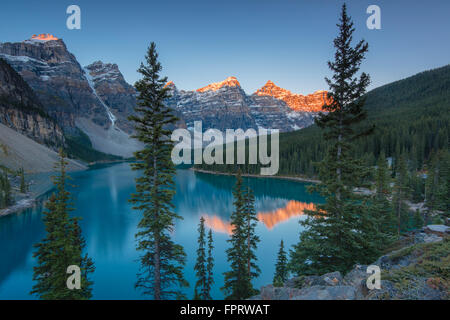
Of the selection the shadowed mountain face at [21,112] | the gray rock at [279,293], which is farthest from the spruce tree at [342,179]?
the shadowed mountain face at [21,112]

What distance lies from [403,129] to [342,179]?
92847 millimetres

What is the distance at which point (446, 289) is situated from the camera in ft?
15.3

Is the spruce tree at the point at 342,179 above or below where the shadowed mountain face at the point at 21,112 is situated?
below

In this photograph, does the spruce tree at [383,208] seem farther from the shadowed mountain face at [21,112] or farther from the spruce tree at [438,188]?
the shadowed mountain face at [21,112]

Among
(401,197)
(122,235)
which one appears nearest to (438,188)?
(401,197)

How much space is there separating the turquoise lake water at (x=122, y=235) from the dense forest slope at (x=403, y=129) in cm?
1684

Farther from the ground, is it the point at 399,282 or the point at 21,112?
the point at 21,112

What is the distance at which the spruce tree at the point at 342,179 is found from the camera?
10.4 m

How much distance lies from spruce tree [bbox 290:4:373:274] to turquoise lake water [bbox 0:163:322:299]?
460 inches

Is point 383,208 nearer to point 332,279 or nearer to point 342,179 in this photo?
point 342,179

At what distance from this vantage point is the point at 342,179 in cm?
1092
